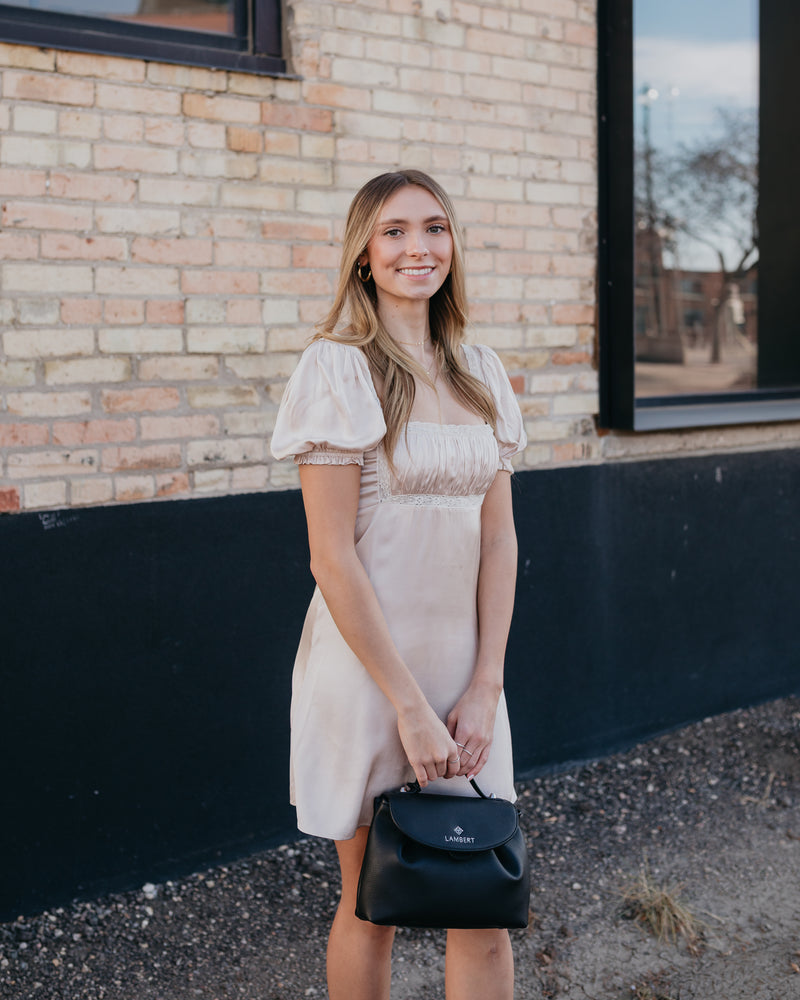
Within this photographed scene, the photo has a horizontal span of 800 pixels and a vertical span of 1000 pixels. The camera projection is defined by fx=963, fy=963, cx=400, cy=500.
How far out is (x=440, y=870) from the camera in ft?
5.52

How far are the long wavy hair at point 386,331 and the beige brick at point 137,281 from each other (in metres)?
0.99

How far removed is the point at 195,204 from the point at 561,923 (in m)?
2.40

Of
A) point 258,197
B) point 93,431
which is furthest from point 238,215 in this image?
point 93,431

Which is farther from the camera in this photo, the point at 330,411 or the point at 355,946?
the point at 355,946

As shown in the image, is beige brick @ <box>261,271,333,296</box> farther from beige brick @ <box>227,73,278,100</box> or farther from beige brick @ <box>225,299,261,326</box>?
beige brick @ <box>227,73,278,100</box>

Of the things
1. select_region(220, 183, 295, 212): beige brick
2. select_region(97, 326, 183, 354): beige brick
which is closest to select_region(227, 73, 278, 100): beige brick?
select_region(220, 183, 295, 212): beige brick

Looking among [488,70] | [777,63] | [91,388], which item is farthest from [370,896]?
[777,63]

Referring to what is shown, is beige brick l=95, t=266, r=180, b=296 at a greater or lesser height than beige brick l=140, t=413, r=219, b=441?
greater

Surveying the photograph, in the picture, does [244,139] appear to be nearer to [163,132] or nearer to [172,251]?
[163,132]

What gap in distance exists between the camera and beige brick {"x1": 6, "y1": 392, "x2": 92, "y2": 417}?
2.66 m

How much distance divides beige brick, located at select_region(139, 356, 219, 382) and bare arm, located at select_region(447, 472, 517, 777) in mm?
1234

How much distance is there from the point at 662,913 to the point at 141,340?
2.27 meters

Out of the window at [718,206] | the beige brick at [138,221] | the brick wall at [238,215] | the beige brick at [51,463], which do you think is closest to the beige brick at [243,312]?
the brick wall at [238,215]

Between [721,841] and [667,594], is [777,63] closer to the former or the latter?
[667,594]
